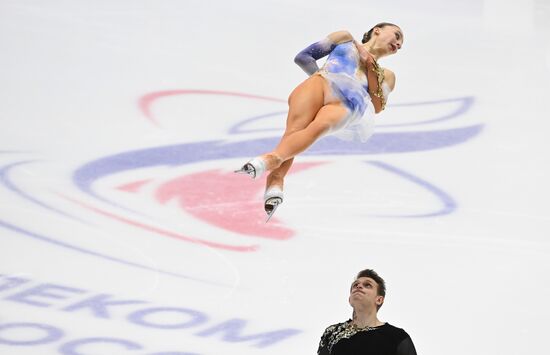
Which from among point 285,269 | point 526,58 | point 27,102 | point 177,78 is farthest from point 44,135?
point 526,58

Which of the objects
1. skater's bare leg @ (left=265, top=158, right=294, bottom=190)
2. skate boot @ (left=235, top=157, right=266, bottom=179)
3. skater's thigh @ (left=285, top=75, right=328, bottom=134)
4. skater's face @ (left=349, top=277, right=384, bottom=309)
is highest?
skater's thigh @ (left=285, top=75, right=328, bottom=134)

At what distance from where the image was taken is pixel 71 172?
8820 millimetres

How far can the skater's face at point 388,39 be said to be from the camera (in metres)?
5.81

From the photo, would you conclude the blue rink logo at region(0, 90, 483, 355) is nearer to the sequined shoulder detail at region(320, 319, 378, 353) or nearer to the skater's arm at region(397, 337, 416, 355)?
the sequined shoulder detail at region(320, 319, 378, 353)

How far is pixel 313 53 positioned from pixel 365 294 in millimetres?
1168

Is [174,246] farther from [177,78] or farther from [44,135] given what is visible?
[177,78]

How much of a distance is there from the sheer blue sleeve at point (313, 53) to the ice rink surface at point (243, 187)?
219cm

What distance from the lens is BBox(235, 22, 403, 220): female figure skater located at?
536 centimetres

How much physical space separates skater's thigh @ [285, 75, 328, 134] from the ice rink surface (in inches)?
82.5

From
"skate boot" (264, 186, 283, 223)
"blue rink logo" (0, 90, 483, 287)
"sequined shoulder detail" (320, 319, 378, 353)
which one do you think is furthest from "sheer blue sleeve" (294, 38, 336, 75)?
"blue rink logo" (0, 90, 483, 287)

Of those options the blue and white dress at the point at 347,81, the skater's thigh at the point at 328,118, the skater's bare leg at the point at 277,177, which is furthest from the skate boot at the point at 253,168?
the blue and white dress at the point at 347,81

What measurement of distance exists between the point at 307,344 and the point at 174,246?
1.34 meters

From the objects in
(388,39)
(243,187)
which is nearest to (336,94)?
(388,39)

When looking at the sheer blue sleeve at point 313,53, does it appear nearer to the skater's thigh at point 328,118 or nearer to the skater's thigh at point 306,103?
the skater's thigh at point 306,103
